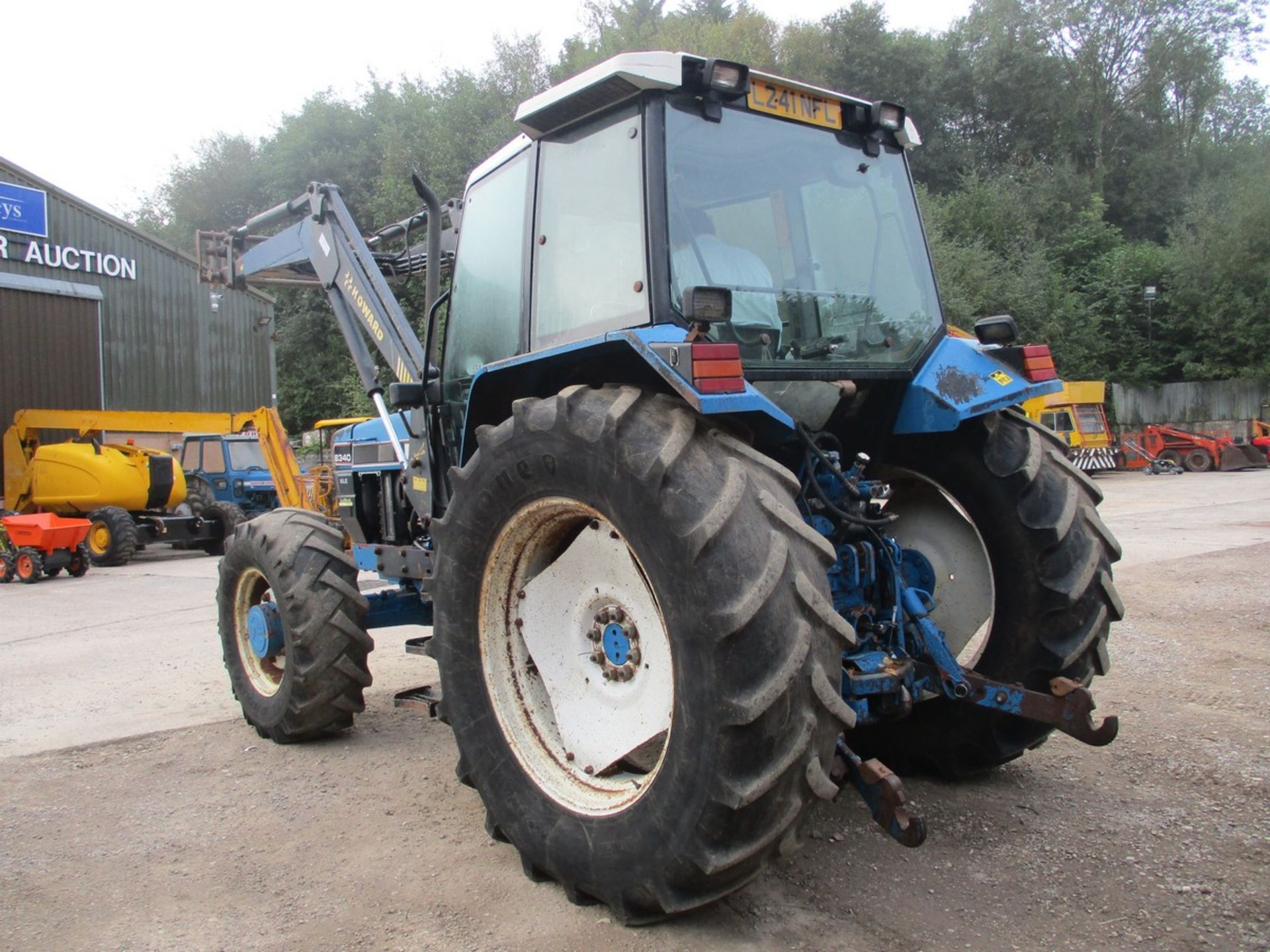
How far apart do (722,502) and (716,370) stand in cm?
37

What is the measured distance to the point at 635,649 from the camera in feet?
10.1

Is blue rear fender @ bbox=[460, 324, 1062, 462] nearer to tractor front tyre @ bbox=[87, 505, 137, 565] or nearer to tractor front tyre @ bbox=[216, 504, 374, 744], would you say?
tractor front tyre @ bbox=[216, 504, 374, 744]

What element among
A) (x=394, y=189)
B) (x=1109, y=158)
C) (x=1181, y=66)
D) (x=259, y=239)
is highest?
(x=1181, y=66)

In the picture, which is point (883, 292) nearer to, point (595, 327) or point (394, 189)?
point (595, 327)

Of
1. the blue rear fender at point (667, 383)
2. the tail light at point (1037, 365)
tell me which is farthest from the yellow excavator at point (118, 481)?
the tail light at point (1037, 365)

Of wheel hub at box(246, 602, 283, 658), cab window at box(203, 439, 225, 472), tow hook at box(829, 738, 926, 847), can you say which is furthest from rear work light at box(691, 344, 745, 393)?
cab window at box(203, 439, 225, 472)

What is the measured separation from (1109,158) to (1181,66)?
469cm

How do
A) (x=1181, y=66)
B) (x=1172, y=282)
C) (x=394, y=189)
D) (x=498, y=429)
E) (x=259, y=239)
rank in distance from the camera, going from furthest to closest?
(x=1181, y=66) < (x=1172, y=282) < (x=394, y=189) < (x=259, y=239) < (x=498, y=429)

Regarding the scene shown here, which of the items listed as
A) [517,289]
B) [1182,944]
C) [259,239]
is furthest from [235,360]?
[1182,944]

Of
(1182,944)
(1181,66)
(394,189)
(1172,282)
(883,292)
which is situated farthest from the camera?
(1181,66)

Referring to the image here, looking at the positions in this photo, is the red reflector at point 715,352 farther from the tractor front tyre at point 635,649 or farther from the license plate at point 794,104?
the license plate at point 794,104

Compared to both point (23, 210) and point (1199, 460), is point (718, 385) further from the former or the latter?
point (1199, 460)

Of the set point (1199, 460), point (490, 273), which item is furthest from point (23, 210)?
point (1199, 460)

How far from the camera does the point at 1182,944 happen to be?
8.89 feet
